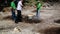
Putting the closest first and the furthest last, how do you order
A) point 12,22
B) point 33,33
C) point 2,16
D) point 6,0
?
point 33,33
point 12,22
point 2,16
point 6,0

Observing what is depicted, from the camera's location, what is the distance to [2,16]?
16.1 meters

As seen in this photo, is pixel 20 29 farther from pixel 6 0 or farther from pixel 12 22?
pixel 6 0

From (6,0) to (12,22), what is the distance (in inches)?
231

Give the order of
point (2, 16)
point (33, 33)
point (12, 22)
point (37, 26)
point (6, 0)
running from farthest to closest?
point (6, 0) < point (2, 16) < point (12, 22) < point (37, 26) < point (33, 33)

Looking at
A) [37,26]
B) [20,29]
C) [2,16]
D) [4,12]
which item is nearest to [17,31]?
[20,29]

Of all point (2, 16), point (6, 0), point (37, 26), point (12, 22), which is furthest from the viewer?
point (6, 0)

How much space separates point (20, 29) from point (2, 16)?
4384 mm

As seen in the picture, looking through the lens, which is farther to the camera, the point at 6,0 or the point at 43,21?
the point at 6,0

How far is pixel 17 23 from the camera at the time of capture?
13586 millimetres

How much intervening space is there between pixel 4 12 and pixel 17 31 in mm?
6224

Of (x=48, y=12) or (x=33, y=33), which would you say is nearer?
(x=33, y=33)

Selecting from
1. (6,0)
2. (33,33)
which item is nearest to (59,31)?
(33,33)

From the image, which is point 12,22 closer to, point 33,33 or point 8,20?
point 8,20

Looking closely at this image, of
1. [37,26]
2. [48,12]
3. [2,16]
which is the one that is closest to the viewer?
[37,26]
